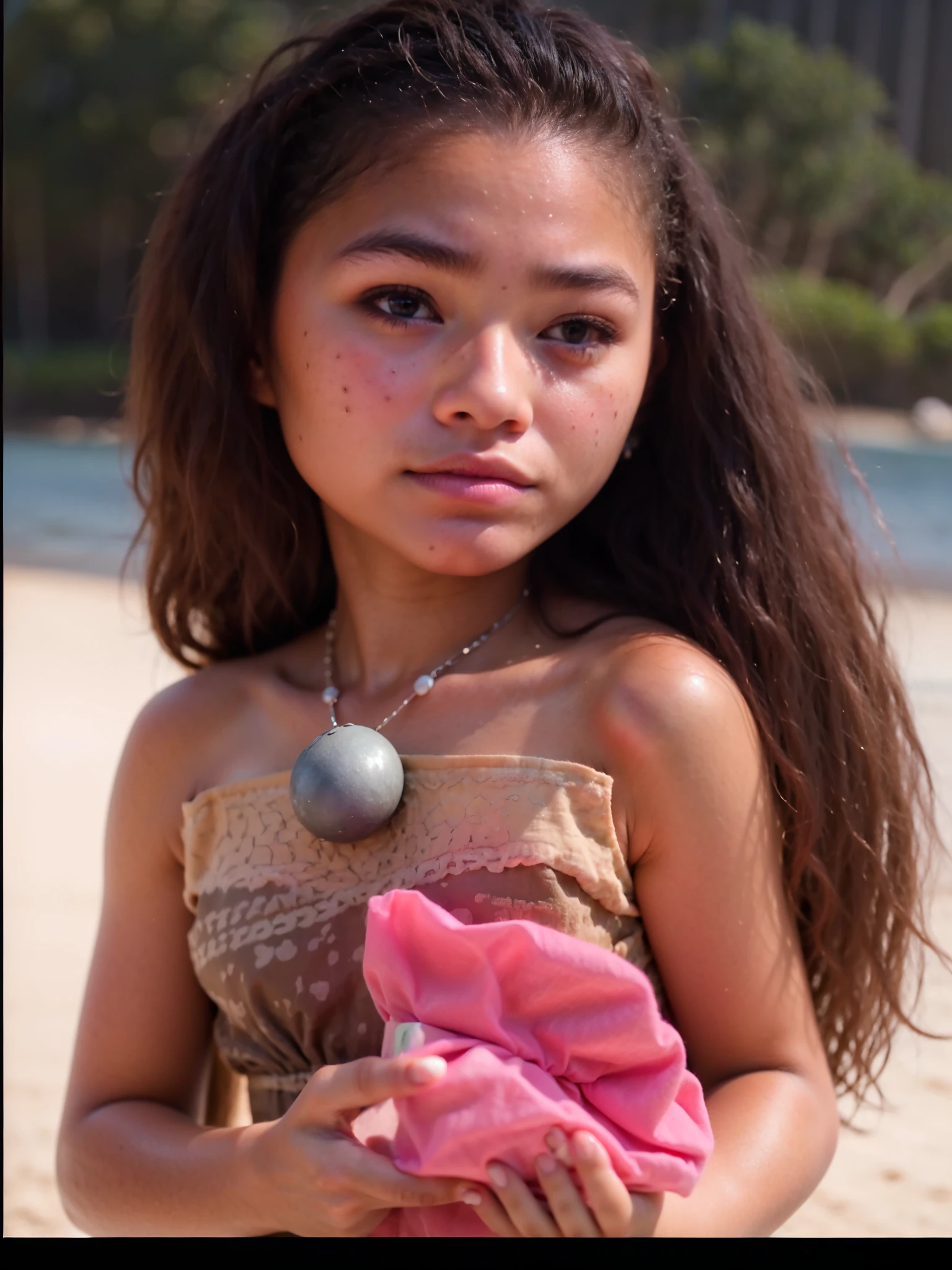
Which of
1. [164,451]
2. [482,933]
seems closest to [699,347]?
[164,451]

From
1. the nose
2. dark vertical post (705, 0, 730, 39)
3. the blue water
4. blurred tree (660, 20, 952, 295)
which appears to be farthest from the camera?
dark vertical post (705, 0, 730, 39)

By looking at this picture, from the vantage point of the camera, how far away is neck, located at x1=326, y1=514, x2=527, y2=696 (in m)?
1.76

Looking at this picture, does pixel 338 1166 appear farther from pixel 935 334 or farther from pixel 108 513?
pixel 935 334

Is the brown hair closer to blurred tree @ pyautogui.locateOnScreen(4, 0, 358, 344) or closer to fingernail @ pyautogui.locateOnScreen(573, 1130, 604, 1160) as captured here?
fingernail @ pyautogui.locateOnScreen(573, 1130, 604, 1160)

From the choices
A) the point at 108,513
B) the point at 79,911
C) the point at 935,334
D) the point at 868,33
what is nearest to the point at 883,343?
the point at 935,334

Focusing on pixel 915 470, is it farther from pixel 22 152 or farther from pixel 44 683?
pixel 22 152

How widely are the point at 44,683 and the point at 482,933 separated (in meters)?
5.79

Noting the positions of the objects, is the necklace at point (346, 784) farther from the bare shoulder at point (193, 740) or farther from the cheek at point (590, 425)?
the cheek at point (590, 425)

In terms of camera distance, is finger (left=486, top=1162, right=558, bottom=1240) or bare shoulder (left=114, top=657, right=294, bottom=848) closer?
finger (left=486, top=1162, right=558, bottom=1240)

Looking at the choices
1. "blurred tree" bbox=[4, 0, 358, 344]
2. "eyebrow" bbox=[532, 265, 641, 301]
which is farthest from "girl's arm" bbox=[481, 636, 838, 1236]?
"blurred tree" bbox=[4, 0, 358, 344]

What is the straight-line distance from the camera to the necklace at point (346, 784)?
152cm

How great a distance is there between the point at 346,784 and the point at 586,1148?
0.48 meters

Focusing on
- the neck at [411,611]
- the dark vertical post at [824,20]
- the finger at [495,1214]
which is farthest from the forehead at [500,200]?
the dark vertical post at [824,20]

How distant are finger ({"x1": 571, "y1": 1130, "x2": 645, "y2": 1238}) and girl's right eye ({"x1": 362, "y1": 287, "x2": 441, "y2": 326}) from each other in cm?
85
